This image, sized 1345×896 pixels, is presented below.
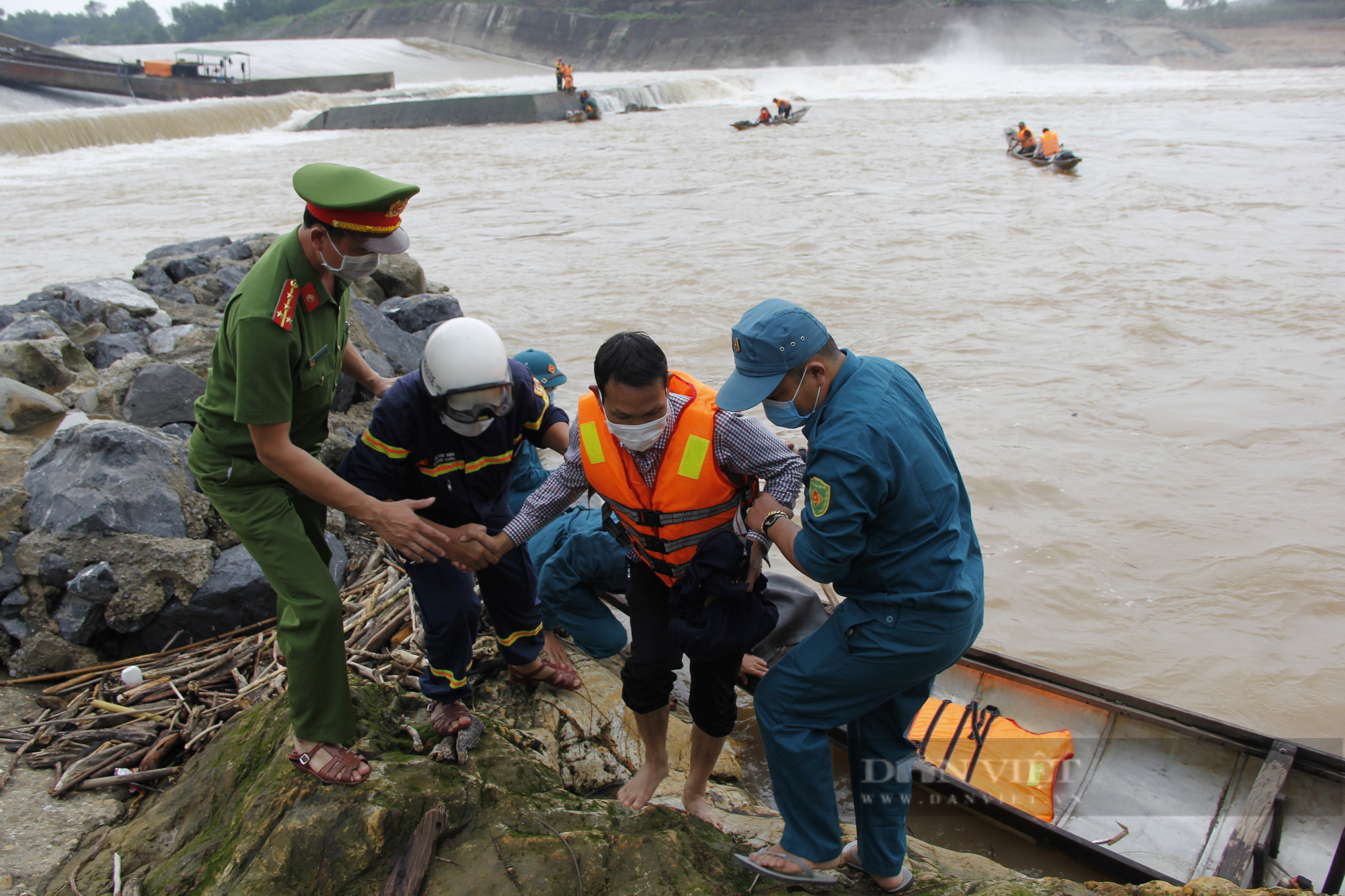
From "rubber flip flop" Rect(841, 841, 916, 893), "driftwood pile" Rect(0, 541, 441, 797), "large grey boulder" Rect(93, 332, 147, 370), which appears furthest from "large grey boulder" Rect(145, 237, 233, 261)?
"rubber flip flop" Rect(841, 841, 916, 893)

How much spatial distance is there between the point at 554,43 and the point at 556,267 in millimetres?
66142

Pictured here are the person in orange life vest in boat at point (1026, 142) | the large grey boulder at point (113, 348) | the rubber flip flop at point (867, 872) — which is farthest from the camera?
the person in orange life vest in boat at point (1026, 142)

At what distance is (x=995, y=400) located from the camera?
8680 millimetres

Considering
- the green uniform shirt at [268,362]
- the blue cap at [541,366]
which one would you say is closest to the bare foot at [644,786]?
the green uniform shirt at [268,362]

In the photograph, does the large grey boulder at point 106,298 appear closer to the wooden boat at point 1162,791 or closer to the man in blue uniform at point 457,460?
the man in blue uniform at point 457,460

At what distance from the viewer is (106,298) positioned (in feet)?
29.0

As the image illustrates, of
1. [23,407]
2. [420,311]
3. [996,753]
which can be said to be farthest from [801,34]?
[996,753]

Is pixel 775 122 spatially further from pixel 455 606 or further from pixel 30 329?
pixel 455 606

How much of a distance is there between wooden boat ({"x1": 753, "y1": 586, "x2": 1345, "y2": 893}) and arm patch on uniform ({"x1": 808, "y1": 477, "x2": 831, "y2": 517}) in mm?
1885

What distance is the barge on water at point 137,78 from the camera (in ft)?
108

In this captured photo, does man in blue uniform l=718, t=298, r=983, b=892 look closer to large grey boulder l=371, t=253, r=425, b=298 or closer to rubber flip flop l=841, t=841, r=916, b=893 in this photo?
rubber flip flop l=841, t=841, r=916, b=893

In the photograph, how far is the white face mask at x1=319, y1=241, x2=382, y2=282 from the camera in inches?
105

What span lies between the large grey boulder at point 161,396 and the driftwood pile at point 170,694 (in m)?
2.24

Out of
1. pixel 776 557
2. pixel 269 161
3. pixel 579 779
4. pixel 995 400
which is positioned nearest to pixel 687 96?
pixel 269 161
